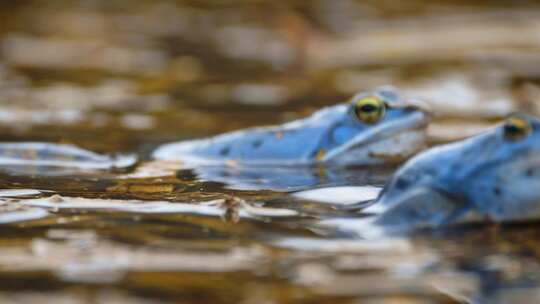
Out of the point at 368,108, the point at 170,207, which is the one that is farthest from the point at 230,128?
the point at 170,207

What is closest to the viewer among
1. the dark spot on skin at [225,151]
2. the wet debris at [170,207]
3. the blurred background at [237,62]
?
the wet debris at [170,207]

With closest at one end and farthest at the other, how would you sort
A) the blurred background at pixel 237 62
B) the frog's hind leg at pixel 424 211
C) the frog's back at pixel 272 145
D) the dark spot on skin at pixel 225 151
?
the frog's hind leg at pixel 424 211
the frog's back at pixel 272 145
the dark spot on skin at pixel 225 151
the blurred background at pixel 237 62

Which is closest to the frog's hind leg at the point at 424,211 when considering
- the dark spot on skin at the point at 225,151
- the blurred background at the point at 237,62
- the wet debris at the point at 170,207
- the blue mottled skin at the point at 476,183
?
the blue mottled skin at the point at 476,183

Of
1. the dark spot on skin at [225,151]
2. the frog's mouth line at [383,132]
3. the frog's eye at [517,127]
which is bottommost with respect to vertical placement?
the frog's eye at [517,127]

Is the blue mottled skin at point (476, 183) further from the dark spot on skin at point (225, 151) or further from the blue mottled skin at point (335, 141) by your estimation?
the dark spot on skin at point (225, 151)

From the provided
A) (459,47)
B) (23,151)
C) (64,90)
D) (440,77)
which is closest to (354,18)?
(459,47)

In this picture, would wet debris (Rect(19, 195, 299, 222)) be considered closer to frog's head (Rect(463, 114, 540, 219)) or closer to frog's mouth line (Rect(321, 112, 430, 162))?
frog's head (Rect(463, 114, 540, 219))

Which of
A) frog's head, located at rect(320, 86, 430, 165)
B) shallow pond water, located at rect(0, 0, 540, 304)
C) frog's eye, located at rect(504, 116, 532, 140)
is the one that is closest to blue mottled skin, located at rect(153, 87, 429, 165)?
frog's head, located at rect(320, 86, 430, 165)
